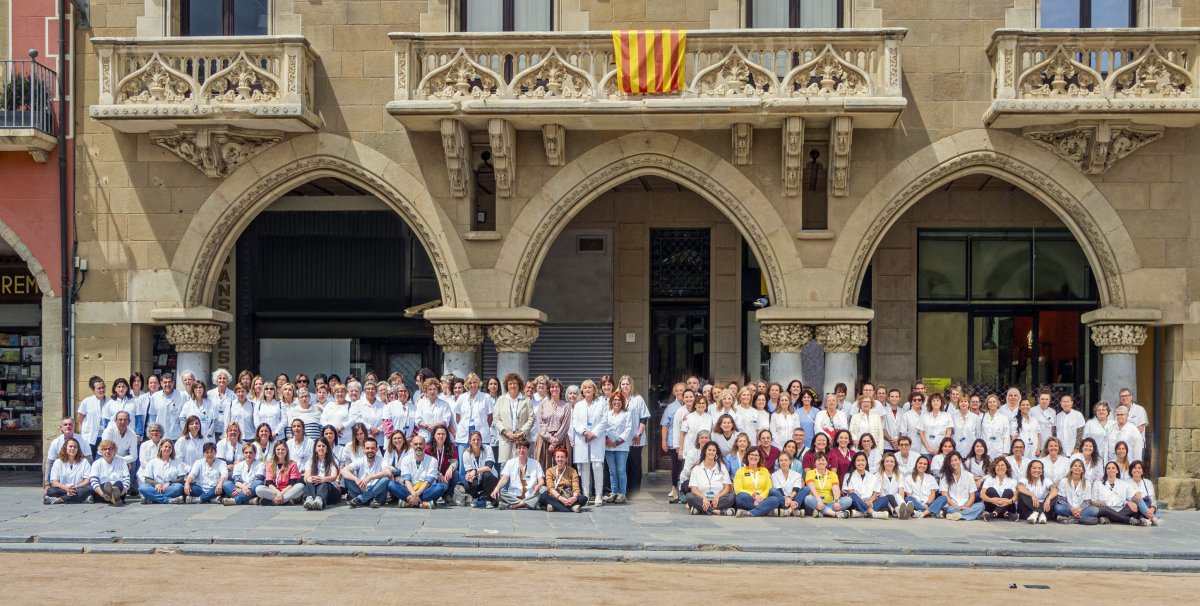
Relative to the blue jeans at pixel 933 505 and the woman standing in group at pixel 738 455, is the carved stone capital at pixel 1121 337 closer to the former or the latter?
the blue jeans at pixel 933 505

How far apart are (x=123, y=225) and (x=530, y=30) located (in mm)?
5874

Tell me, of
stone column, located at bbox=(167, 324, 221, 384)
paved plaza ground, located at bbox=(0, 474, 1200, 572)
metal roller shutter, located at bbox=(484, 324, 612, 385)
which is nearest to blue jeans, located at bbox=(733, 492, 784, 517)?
paved plaza ground, located at bbox=(0, 474, 1200, 572)

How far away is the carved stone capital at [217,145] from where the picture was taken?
17.5m

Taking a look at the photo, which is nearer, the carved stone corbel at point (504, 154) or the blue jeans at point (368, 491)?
the blue jeans at point (368, 491)

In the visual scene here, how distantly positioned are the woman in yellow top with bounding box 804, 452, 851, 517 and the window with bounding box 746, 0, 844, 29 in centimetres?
569

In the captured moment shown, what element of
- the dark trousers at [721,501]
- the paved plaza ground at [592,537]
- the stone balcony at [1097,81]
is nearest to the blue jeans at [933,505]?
the paved plaza ground at [592,537]

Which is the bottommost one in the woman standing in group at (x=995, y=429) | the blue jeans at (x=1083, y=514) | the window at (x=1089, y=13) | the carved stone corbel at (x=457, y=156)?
the blue jeans at (x=1083, y=514)

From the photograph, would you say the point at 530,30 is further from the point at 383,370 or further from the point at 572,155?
the point at 383,370

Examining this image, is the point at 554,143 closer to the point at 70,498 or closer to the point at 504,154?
the point at 504,154

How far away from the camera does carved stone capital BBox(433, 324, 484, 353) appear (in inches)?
699

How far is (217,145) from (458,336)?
390 centimetres

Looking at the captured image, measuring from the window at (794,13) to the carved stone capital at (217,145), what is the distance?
6313mm

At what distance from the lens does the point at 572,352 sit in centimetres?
2086

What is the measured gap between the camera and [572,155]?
1773cm
